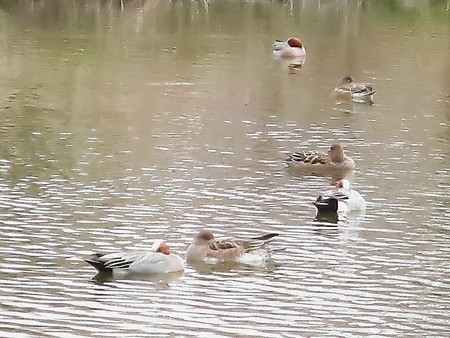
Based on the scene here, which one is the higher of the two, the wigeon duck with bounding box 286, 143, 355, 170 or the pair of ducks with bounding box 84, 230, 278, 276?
the pair of ducks with bounding box 84, 230, 278, 276

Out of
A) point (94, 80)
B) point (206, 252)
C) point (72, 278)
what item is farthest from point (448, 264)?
point (94, 80)

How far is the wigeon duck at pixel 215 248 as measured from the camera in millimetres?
13391

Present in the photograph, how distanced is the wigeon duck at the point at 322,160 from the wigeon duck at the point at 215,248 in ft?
18.3

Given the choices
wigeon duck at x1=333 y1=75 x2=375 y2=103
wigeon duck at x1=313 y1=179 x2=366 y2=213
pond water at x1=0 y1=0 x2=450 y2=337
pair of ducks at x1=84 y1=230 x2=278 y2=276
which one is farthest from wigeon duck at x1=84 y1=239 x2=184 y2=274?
wigeon duck at x1=333 y1=75 x2=375 y2=103

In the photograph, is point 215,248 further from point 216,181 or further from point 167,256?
point 216,181

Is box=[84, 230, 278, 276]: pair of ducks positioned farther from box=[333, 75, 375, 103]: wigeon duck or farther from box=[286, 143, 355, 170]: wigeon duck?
box=[333, 75, 375, 103]: wigeon duck

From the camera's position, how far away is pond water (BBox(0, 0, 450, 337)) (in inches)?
457

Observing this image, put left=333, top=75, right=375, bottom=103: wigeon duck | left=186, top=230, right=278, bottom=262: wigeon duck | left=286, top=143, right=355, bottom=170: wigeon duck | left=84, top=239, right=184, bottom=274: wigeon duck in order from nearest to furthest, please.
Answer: left=84, top=239, right=184, bottom=274: wigeon duck < left=186, top=230, right=278, bottom=262: wigeon duck < left=286, top=143, right=355, bottom=170: wigeon duck < left=333, top=75, right=375, bottom=103: wigeon duck

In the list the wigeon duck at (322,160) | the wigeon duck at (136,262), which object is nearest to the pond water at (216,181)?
the wigeon duck at (136,262)

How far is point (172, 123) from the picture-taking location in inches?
897

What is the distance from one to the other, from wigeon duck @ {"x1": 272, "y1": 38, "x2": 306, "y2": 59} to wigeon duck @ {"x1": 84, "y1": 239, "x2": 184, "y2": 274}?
21.2m

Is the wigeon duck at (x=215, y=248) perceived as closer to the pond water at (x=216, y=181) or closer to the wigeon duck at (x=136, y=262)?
the pond water at (x=216, y=181)

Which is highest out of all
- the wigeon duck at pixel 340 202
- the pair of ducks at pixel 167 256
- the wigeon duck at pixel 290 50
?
the pair of ducks at pixel 167 256

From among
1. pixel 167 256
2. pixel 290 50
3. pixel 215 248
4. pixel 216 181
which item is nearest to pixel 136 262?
pixel 167 256
